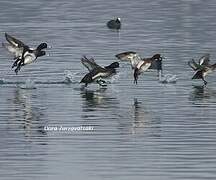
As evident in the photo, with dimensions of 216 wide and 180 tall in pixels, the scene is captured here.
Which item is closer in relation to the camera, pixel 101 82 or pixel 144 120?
pixel 144 120

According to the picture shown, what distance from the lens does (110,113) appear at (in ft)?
97.9

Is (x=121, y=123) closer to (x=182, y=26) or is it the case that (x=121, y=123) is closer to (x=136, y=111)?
(x=136, y=111)

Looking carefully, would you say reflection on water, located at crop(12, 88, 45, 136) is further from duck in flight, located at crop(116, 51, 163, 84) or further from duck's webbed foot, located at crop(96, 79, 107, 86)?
duck in flight, located at crop(116, 51, 163, 84)

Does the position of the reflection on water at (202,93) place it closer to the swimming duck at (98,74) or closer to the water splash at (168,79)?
the water splash at (168,79)

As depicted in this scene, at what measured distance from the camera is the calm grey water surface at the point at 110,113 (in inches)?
872

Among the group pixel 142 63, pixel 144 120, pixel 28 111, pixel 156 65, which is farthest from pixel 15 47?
pixel 144 120

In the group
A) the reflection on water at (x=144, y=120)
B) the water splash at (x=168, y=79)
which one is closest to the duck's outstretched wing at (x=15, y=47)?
the water splash at (x=168, y=79)

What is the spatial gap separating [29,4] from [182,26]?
79.9 ft

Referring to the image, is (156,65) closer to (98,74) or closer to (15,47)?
(98,74)

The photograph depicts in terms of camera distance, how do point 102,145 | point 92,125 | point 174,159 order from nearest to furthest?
point 174,159, point 102,145, point 92,125

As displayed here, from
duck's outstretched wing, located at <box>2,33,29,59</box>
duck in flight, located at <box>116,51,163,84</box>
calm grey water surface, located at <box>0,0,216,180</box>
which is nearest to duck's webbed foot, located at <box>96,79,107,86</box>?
calm grey water surface, located at <box>0,0,216,180</box>

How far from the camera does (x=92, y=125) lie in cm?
2756

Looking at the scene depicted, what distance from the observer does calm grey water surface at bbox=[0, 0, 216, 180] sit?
22.2 metres

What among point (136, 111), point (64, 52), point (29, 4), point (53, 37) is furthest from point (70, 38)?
point (29, 4)
